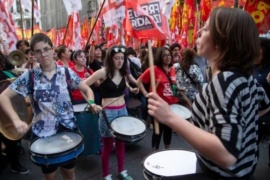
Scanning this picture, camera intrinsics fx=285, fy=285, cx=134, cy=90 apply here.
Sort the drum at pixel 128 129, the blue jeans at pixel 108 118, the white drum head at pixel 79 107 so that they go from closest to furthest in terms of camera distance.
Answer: the drum at pixel 128 129, the blue jeans at pixel 108 118, the white drum head at pixel 79 107

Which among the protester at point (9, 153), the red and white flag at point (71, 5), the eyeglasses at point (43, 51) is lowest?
the protester at point (9, 153)

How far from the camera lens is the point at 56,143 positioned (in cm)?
260

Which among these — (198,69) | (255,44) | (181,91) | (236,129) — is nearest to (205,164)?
(236,129)

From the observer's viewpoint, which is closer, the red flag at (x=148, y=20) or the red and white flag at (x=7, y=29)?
the red flag at (x=148, y=20)

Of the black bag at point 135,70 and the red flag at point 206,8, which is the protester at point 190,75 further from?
the red flag at point 206,8

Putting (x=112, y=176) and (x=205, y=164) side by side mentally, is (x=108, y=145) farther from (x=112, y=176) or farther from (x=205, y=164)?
(x=205, y=164)

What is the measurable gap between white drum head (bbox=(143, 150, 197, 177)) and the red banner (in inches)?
171

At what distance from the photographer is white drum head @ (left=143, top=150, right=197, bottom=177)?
1.97 meters

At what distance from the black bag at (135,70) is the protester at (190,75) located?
183cm

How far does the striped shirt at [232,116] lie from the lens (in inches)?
46.1

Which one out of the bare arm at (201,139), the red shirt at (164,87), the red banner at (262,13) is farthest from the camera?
the red banner at (262,13)

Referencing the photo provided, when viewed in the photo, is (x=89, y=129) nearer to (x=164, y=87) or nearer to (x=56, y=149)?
(x=164, y=87)

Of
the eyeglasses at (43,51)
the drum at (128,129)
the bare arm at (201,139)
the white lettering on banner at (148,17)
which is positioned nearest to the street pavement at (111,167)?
the drum at (128,129)

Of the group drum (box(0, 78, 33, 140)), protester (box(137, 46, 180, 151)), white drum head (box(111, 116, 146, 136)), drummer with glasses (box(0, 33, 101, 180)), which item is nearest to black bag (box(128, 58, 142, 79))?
protester (box(137, 46, 180, 151))
